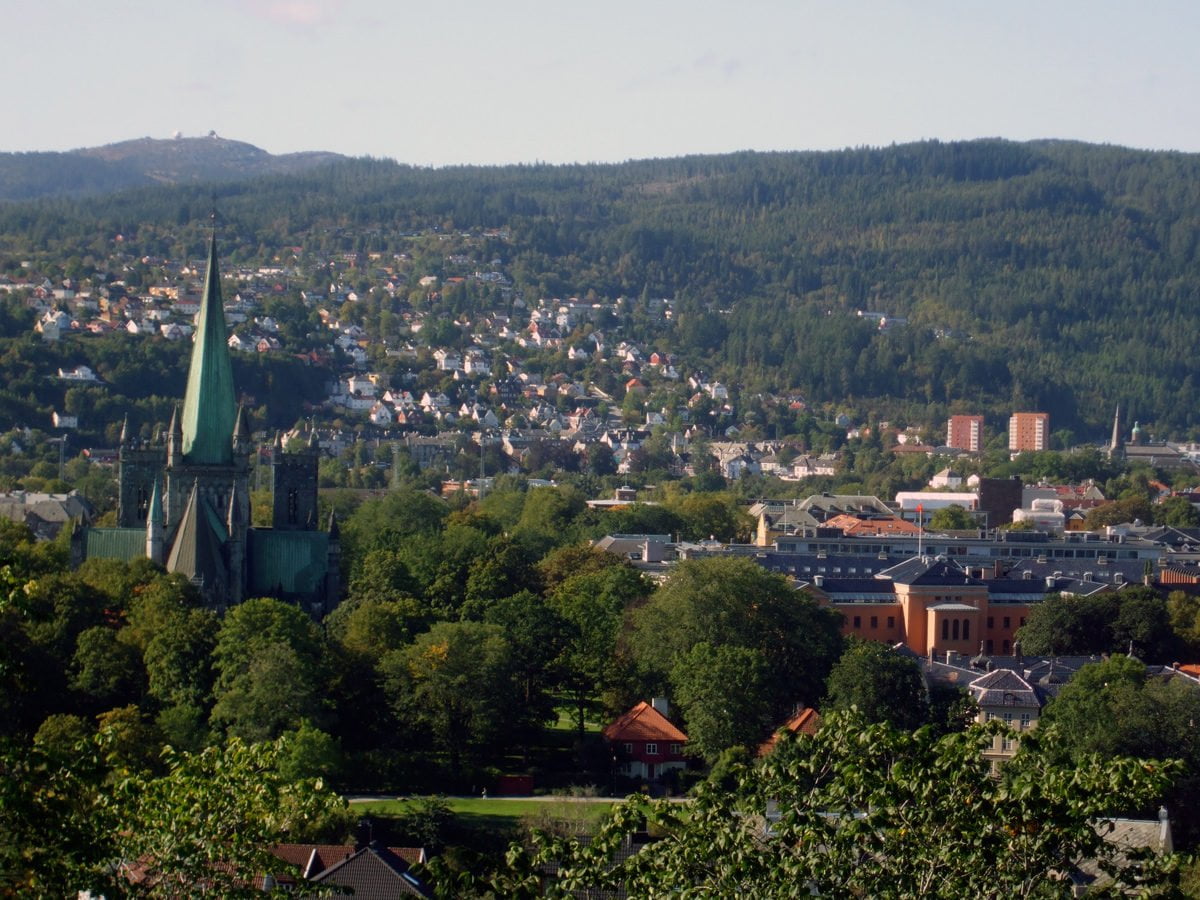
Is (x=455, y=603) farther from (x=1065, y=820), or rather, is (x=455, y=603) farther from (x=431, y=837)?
(x=1065, y=820)

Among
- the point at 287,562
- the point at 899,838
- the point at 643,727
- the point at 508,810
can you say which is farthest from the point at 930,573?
the point at 899,838

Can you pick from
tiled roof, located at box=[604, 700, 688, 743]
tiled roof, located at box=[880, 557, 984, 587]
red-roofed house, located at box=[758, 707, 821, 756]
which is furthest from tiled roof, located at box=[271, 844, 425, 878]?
tiled roof, located at box=[880, 557, 984, 587]

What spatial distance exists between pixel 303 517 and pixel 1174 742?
34883 mm

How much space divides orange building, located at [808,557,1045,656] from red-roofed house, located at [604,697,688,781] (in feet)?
73.6

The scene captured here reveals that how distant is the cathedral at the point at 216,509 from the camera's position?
72.4m

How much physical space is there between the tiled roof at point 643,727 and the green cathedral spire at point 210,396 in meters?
21.1

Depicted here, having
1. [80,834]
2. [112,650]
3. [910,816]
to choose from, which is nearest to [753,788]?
[910,816]

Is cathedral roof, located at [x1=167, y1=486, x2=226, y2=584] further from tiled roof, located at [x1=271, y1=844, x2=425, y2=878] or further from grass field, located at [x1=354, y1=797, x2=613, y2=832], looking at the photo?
tiled roof, located at [x1=271, y1=844, x2=425, y2=878]

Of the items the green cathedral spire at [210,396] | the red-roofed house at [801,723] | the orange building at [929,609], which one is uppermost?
the green cathedral spire at [210,396]

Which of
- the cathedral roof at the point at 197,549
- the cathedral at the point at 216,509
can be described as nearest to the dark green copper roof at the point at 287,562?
the cathedral at the point at 216,509

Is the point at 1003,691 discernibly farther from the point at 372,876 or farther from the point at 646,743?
the point at 372,876

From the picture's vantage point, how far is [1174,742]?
54938 millimetres

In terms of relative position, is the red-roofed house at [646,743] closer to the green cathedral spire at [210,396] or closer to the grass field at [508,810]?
the grass field at [508,810]

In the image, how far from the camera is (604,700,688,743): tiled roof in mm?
59688
